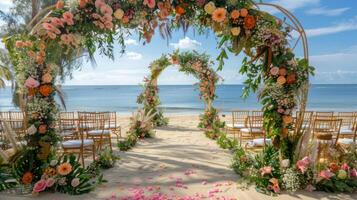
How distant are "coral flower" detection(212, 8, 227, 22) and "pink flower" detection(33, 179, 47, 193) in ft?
10.7

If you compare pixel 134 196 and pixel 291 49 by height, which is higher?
pixel 291 49

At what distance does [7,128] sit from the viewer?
16.1ft

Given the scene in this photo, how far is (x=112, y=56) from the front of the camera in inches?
195

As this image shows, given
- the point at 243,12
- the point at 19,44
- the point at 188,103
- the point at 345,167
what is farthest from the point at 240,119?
the point at 188,103

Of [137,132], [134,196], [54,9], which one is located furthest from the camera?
[137,132]

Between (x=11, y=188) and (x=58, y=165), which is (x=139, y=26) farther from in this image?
(x=11, y=188)

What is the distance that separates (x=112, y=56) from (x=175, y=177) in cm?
221

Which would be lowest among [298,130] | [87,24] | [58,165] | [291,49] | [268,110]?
[58,165]

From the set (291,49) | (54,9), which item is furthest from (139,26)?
(291,49)

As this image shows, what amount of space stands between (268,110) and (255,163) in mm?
877

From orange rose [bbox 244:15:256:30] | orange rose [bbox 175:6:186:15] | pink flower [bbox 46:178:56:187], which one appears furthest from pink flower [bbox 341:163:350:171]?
pink flower [bbox 46:178:56:187]

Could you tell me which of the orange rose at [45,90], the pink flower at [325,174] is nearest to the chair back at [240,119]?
the pink flower at [325,174]

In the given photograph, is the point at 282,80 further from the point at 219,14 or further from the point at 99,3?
the point at 99,3

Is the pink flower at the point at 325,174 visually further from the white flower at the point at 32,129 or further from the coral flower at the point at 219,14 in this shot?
the white flower at the point at 32,129
